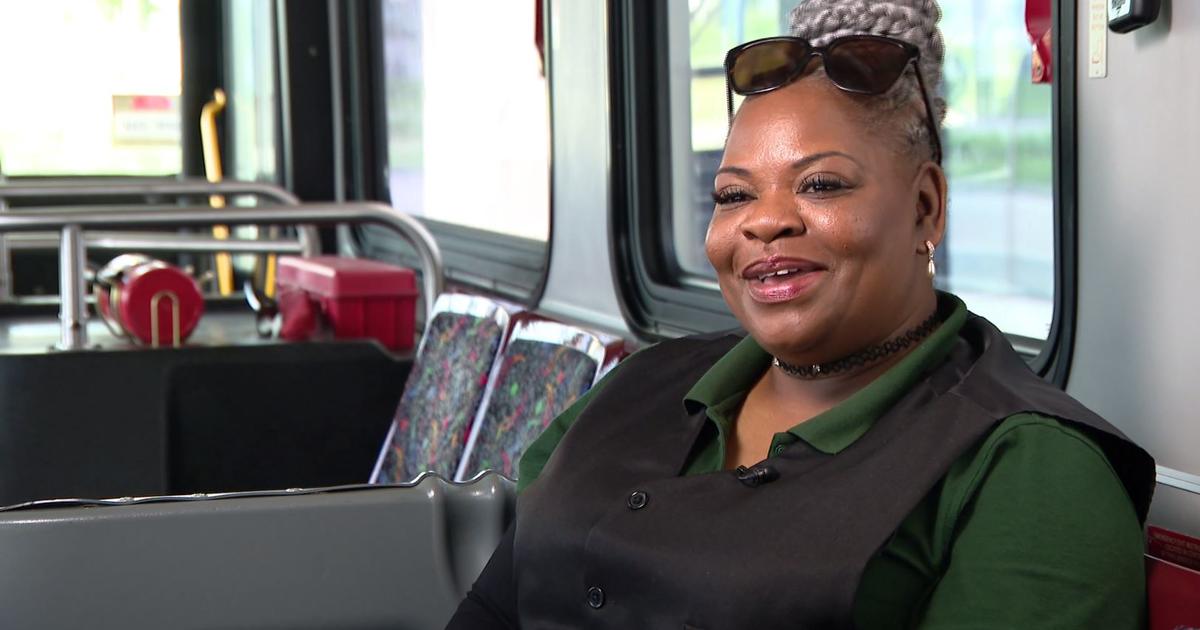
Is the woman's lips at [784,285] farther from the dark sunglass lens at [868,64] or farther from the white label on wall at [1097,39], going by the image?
the white label on wall at [1097,39]

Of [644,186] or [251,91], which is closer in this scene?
[644,186]

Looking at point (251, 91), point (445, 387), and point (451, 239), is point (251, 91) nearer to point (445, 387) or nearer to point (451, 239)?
point (451, 239)

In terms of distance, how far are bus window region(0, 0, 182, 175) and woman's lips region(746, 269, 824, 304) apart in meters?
7.49

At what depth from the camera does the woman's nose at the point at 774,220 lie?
127 cm

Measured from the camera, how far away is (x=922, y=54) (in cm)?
130

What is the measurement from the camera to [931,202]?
1.30 m

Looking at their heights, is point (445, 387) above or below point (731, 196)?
below

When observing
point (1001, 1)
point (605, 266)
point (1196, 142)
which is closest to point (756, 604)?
point (1196, 142)

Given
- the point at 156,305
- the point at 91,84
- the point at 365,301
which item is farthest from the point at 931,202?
the point at 91,84

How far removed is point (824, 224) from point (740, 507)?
0.25 metres

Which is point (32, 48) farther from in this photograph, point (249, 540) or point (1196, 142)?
point (1196, 142)

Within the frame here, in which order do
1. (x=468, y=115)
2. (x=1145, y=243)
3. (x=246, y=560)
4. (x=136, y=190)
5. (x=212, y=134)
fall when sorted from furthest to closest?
(x=212, y=134)
(x=468, y=115)
(x=136, y=190)
(x=246, y=560)
(x=1145, y=243)

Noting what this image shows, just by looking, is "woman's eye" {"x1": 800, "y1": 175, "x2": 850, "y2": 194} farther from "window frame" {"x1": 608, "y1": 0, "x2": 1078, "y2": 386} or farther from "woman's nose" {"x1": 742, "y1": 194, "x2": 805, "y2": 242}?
"window frame" {"x1": 608, "y1": 0, "x2": 1078, "y2": 386}

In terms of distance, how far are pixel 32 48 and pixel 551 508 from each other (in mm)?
7966
